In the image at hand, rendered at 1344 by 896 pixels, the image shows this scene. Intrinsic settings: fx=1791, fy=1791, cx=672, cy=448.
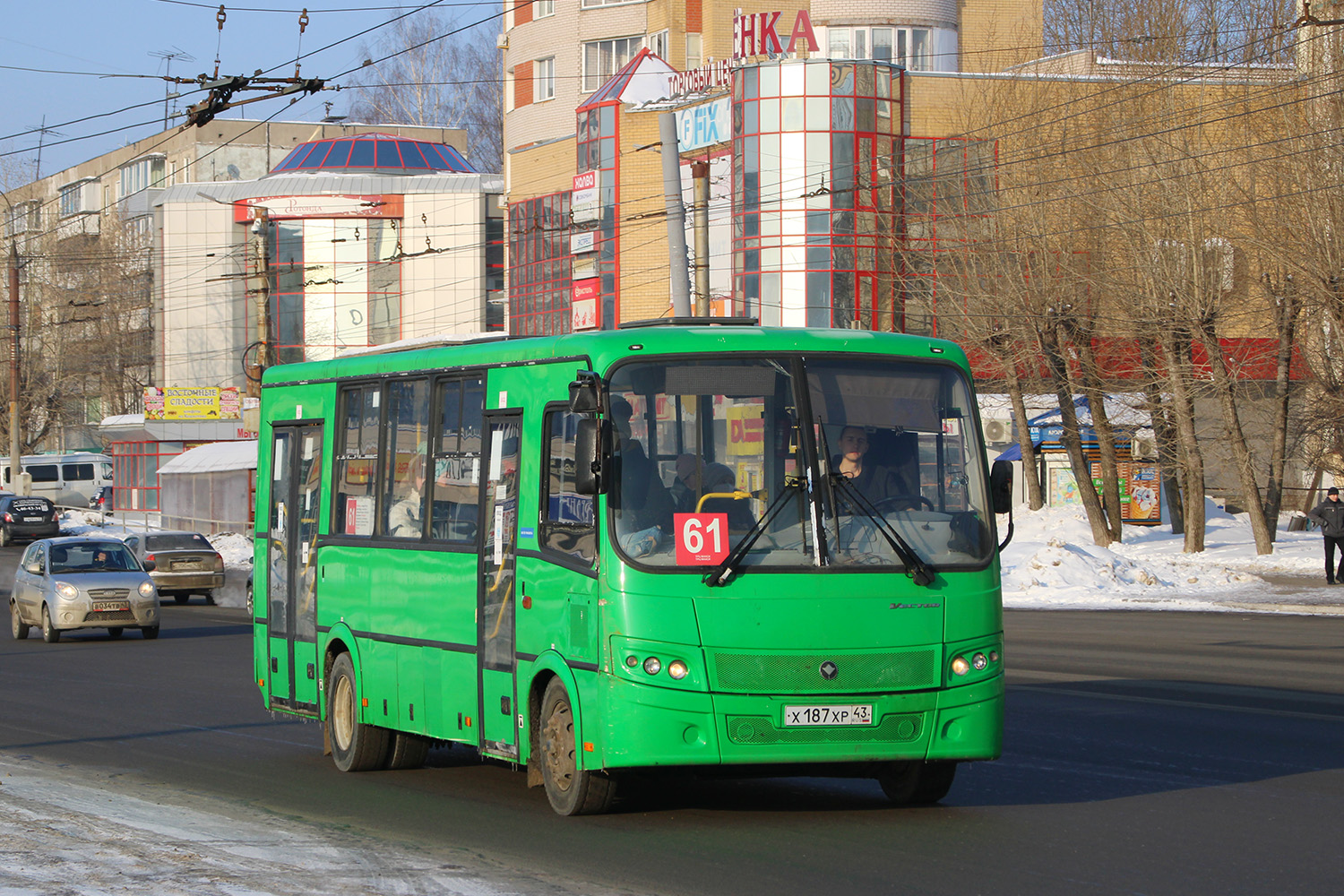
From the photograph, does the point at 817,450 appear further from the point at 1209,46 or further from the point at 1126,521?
the point at 1126,521

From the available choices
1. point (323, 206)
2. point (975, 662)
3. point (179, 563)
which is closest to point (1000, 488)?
point (975, 662)

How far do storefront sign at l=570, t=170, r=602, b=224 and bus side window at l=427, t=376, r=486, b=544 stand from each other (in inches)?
2242

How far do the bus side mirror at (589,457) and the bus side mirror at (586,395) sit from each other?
0.06 metres

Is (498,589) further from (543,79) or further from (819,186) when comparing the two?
(543,79)

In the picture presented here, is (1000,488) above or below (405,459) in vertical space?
below

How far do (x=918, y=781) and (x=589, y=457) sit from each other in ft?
8.67

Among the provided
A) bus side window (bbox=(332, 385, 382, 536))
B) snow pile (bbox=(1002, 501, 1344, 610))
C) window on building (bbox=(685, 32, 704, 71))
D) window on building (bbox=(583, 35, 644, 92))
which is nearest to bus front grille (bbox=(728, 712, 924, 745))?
bus side window (bbox=(332, 385, 382, 536))

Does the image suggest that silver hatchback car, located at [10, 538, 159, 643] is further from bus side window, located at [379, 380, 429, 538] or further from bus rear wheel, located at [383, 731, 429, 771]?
bus side window, located at [379, 380, 429, 538]

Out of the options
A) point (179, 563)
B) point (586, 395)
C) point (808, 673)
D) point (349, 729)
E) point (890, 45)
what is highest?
point (890, 45)

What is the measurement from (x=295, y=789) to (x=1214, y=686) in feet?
29.1

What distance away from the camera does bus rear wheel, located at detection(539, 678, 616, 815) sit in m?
9.29

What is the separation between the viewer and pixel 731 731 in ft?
28.9

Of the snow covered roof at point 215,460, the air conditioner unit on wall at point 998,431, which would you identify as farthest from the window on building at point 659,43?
the air conditioner unit on wall at point 998,431

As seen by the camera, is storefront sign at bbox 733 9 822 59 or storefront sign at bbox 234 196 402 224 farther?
storefront sign at bbox 234 196 402 224
